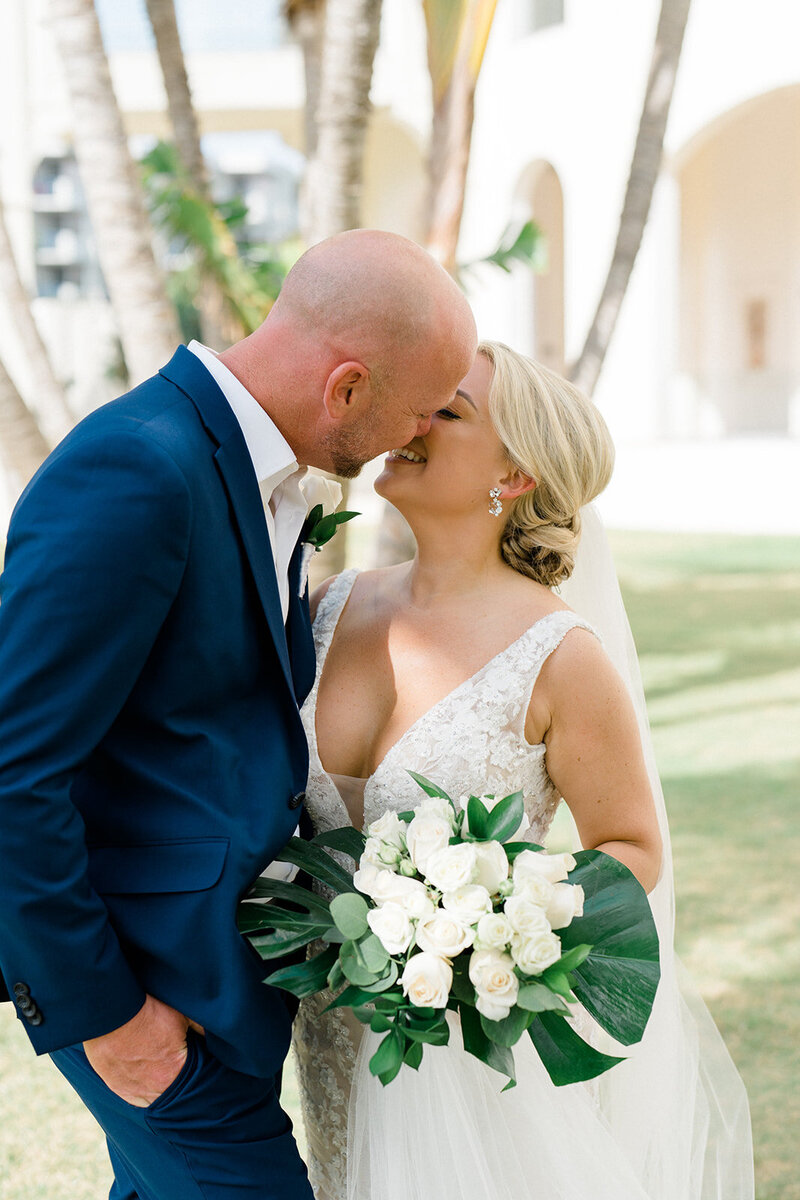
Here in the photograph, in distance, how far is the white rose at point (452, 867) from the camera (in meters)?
2.02

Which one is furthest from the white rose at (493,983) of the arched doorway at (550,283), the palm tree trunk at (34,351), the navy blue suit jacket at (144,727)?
the arched doorway at (550,283)

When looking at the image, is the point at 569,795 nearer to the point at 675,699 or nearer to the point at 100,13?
the point at 100,13

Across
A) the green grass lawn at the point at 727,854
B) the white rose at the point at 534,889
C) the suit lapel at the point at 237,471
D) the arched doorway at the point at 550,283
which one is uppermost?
the suit lapel at the point at 237,471

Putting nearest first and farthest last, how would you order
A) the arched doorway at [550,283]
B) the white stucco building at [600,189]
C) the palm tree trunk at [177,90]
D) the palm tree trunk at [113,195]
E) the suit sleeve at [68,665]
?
the suit sleeve at [68,665]
the palm tree trunk at [113,195]
the palm tree trunk at [177,90]
the white stucco building at [600,189]
the arched doorway at [550,283]

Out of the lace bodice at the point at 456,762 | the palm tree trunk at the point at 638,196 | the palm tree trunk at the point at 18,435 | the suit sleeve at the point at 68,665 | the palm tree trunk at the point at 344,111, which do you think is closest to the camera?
the suit sleeve at the point at 68,665

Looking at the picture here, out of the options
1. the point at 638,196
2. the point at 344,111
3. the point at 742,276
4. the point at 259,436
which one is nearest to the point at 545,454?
the point at 259,436

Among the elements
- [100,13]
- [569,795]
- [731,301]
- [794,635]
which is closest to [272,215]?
[731,301]

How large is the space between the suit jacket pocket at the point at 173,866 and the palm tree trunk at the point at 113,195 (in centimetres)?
343

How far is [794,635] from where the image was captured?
11305mm

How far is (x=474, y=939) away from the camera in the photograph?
1999 millimetres

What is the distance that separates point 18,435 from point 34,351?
1329mm

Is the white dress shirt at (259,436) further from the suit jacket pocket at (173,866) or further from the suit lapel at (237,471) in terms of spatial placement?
the suit jacket pocket at (173,866)

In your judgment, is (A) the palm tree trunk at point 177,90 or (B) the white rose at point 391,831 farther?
(A) the palm tree trunk at point 177,90

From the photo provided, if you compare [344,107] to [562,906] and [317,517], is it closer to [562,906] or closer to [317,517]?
[317,517]
